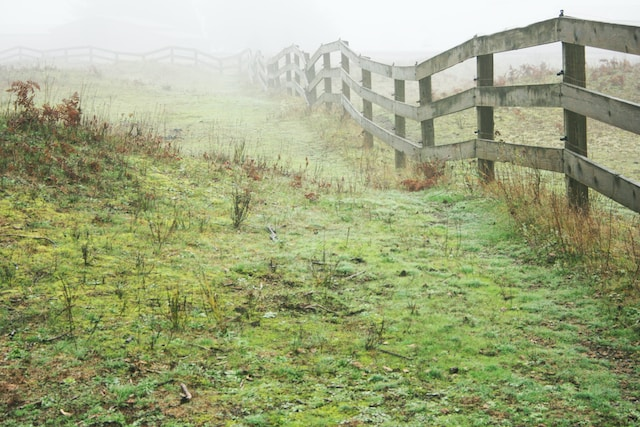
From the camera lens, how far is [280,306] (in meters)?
5.33

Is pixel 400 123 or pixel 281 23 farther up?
pixel 281 23

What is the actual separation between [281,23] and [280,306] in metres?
71.6

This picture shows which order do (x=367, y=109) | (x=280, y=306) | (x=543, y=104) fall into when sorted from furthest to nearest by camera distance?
1. (x=367, y=109)
2. (x=543, y=104)
3. (x=280, y=306)

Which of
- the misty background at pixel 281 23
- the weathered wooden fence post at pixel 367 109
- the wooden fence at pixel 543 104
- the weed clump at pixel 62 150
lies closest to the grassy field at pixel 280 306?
the weed clump at pixel 62 150

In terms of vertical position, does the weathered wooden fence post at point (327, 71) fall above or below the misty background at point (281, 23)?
below

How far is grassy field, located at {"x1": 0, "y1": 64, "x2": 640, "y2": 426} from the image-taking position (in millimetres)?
3801

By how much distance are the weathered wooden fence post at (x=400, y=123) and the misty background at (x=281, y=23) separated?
167ft

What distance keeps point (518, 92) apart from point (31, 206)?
19.1ft

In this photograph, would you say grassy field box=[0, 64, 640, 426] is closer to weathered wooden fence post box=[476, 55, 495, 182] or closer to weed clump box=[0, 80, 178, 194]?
weed clump box=[0, 80, 178, 194]

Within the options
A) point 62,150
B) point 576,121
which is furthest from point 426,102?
point 62,150

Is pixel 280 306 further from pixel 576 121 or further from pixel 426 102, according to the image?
pixel 426 102

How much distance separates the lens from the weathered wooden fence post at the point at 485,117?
28.6 ft

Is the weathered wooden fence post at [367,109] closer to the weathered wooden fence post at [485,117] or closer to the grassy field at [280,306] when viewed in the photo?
the grassy field at [280,306]

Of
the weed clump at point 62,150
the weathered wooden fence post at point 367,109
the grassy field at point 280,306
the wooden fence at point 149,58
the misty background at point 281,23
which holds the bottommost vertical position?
the grassy field at point 280,306
